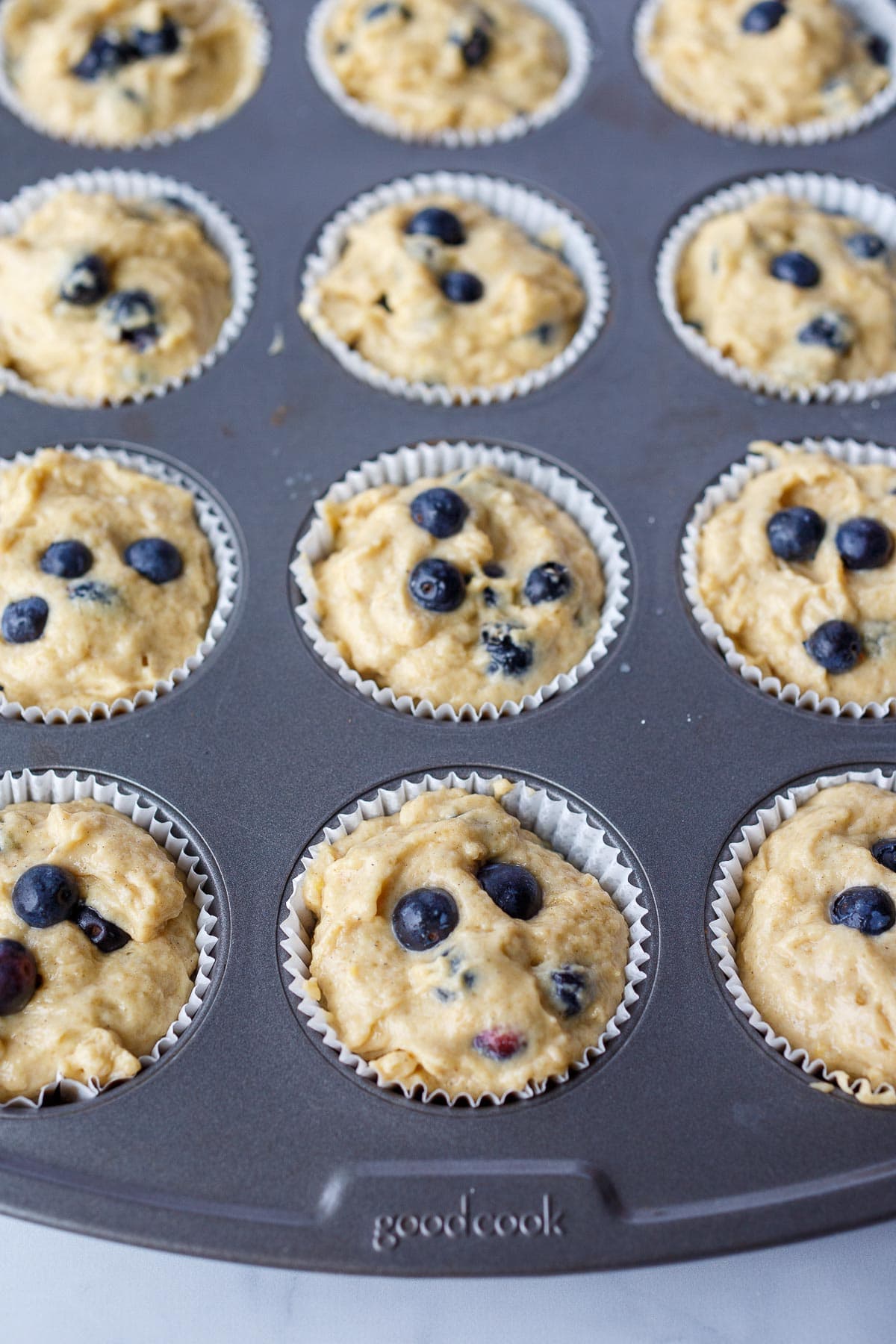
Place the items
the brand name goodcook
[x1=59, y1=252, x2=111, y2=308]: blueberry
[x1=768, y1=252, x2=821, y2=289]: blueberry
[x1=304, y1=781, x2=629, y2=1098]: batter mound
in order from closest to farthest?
the brand name goodcook, [x1=304, y1=781, x2=629, y2=1098]: batter mound, [x1=59, y1=252, x2=111, y2=308]: blueberry, [x1=768, y1=252, x2=821, y2=289]: blueberry

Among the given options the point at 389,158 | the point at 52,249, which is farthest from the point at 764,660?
the point at 52,249

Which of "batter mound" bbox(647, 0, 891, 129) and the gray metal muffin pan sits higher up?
"batter mound" bbox(647, 0, 891, 129)

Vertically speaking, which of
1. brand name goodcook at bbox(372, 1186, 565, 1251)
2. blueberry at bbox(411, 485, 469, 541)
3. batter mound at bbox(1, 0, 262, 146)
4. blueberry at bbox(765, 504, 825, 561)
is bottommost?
brand name goodcook at bbox(372, 1186, 565, 1251)

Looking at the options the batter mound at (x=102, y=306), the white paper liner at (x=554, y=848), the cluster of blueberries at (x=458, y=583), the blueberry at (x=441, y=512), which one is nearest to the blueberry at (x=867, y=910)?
the white paper liner at (x=554, y=848)

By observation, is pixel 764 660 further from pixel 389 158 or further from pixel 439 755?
pixel 389 158

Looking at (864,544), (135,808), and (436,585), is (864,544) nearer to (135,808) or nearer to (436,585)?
(436,585)

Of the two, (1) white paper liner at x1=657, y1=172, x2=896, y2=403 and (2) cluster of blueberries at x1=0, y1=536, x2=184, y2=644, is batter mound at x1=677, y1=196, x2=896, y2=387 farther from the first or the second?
(2) cluster of blueberries at x1=0, y1=536, x2=184, y2=644

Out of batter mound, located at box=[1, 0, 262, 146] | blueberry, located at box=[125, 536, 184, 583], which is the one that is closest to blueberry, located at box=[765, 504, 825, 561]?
blueberry, located at box=[125, 536, 184, 583]
